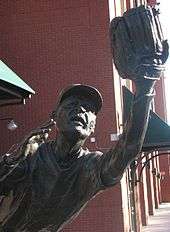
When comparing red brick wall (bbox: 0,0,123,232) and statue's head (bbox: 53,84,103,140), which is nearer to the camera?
statue's head (bbox: 53,84,103,140)

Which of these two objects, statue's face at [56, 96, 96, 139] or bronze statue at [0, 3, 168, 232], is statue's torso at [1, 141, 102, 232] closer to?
bronze statue at [0, 3, 168, 232]

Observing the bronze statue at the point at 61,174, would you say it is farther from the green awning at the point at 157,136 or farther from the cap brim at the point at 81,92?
the green awning at the point at 157,136

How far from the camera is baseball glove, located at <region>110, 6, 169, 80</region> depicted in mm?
2238

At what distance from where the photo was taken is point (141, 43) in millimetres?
2246

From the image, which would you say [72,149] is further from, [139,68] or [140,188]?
[140,188]

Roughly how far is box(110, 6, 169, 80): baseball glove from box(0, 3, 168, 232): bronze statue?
346mm

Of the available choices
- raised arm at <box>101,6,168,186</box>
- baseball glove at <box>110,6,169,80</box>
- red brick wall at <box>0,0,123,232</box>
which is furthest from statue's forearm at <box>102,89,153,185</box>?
red brick wall at <box>0,0,123,232</box>

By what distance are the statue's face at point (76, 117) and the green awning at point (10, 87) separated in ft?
23.4

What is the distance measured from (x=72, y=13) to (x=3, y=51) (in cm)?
209

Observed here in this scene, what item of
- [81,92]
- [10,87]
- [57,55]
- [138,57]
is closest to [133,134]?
[138,57]

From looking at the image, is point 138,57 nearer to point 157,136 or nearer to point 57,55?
point 157,136

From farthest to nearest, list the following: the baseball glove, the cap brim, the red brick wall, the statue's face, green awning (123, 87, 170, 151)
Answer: the red brick wall → green awning (123, 87, 170, 151) → the cap brim → the statue's face → the baseball glove

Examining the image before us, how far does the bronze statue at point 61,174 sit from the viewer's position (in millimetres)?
2520

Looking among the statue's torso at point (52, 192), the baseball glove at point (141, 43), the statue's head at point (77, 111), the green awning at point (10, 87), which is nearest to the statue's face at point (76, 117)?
the statue's head at point (77, 111)
